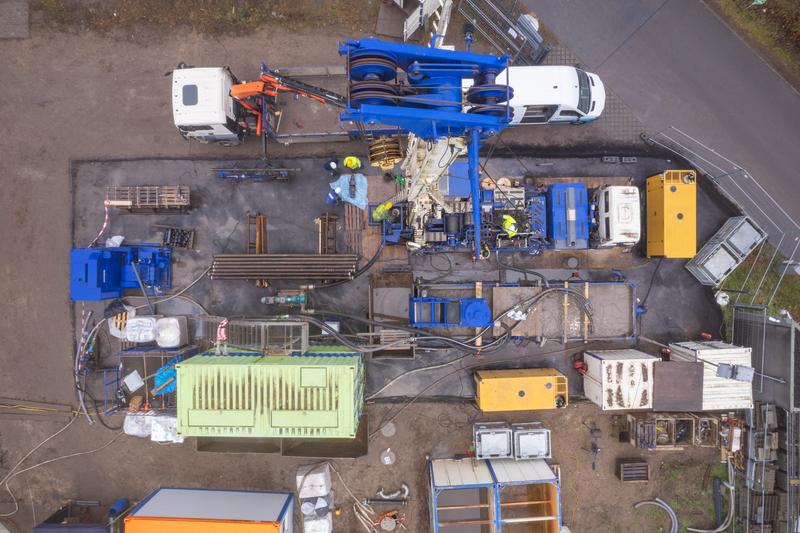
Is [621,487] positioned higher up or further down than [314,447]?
further down

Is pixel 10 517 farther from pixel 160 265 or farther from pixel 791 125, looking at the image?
pixel 791 125

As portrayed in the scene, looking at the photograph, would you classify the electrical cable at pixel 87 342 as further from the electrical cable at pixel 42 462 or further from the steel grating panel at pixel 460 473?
the steel grating panel at pixel 460 473

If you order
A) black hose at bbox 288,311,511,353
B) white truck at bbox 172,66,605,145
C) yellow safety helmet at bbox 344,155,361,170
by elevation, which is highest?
white truck at bbox 172,66,605,145

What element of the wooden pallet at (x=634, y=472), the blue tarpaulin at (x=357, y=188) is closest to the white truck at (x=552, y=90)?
the blue tarpaulin at (x=357, y=188)

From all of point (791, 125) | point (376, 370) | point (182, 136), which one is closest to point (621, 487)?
point (376, 370)

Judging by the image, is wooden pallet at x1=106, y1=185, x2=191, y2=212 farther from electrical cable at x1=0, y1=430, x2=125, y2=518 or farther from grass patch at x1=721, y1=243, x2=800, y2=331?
grass patch at x1=721, y1=243, x2=800, y2=331

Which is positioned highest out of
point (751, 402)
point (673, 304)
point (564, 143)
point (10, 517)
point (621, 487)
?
point (564, 143)

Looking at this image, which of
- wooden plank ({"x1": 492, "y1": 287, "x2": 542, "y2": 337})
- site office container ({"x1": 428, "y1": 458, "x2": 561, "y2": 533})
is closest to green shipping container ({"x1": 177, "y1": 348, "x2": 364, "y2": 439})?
site office container ({"x1": 428, "y1": 458, "x2": 561, "y2": 533})
